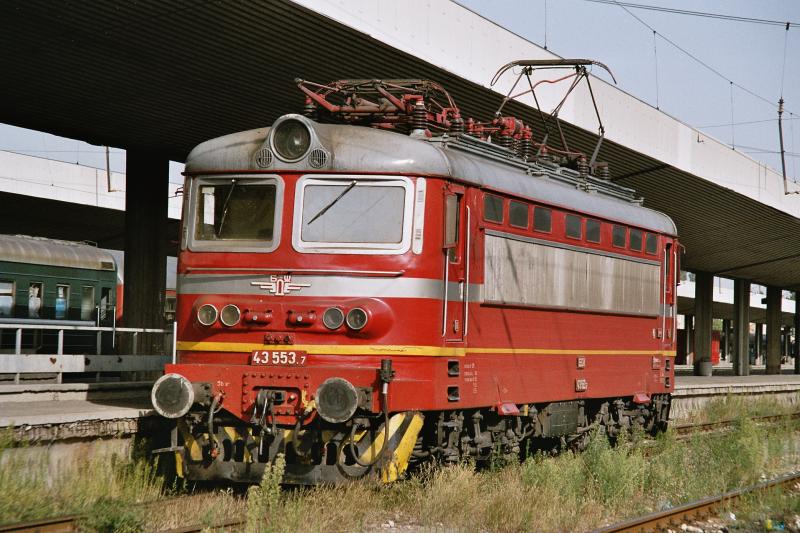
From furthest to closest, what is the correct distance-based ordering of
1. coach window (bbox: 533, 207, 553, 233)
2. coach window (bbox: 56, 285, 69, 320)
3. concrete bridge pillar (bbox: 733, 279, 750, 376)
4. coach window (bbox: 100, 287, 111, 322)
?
concrete bridge pillar (bbox: 733, 279, 750, 376) → coach window (bbox: 100, 287, 111, 322) → coach window (bbox: 56, 285, 69, 320) → coach window (bbox: 533, 207, 553, 233)

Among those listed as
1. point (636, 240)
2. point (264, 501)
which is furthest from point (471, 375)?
point (636, 240)

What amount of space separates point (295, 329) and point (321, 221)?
1.06 meters

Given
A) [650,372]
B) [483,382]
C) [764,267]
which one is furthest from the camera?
[764,267]

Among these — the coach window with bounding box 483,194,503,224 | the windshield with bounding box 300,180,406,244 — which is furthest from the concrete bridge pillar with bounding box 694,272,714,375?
the windshield with bounding box 300,180,406,244

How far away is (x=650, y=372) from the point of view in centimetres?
1495

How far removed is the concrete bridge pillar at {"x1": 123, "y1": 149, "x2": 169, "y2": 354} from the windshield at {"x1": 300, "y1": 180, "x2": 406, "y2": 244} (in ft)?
45.0

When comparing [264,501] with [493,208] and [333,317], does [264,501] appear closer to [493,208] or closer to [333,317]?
[333,317]

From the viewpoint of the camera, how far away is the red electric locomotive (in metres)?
9.20

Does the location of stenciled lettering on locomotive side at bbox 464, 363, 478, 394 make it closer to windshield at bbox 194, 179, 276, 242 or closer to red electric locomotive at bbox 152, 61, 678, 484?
red electric locomotive at bbox 152, 61, 678, 484

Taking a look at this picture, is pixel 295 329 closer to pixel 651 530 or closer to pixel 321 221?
pixel 321 221

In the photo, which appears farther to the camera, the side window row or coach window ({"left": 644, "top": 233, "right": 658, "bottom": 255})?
coach window ({"left": 644, "top": 233, "right": 658, "bottom": 255})

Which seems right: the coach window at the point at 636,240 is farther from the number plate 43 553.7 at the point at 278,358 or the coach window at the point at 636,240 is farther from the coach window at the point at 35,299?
the coach window at the point at 35,299

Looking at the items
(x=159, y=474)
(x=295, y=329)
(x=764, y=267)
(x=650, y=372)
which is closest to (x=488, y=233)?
(x=295, y=329)

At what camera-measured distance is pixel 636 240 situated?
14.2 metres
